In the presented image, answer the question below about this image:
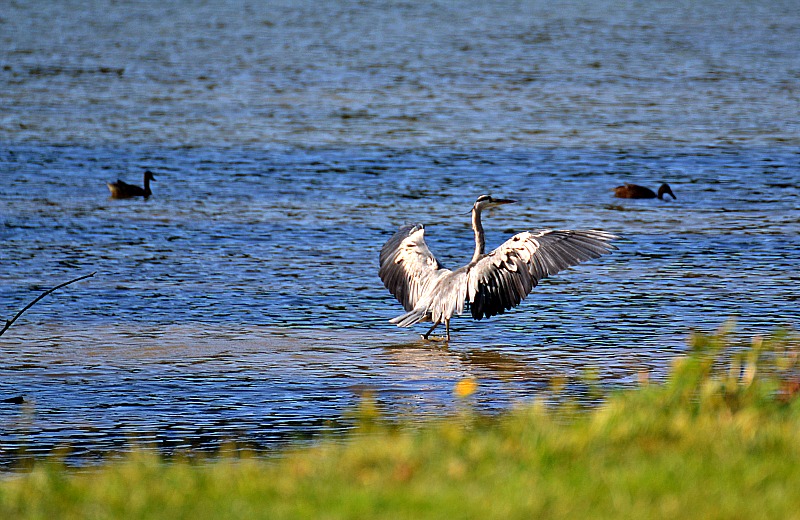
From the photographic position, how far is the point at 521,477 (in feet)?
18.1

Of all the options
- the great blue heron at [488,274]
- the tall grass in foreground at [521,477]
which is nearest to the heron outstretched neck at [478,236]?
the great blue heron at [488,274]

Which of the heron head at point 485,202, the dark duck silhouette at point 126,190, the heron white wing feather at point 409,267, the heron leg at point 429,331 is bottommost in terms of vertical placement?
the heron leg at point 429,331

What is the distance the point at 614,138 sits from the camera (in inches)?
817

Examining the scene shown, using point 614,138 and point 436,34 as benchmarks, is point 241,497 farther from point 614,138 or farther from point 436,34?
point 436,34

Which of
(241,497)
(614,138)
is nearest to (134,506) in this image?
(241,497)

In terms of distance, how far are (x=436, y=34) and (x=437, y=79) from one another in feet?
30.6

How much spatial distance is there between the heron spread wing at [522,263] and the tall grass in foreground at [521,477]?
402 cm

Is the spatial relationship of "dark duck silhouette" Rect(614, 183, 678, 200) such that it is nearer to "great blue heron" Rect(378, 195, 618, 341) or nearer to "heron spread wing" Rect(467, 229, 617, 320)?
"great blue heron" Rect(378, 195, 618, 341)

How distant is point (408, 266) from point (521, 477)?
21.0 feet

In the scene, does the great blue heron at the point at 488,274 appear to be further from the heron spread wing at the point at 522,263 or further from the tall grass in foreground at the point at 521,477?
the tall grass in foreground at the point at 521,477

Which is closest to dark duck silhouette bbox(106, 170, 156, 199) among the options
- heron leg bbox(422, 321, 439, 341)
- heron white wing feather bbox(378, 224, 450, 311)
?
heron white wing feather bbox(378, 224, 450, 311)

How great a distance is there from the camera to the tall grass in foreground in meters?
5.14

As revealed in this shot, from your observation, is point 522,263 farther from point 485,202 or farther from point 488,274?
point 485,202

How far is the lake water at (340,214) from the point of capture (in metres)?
9.70
